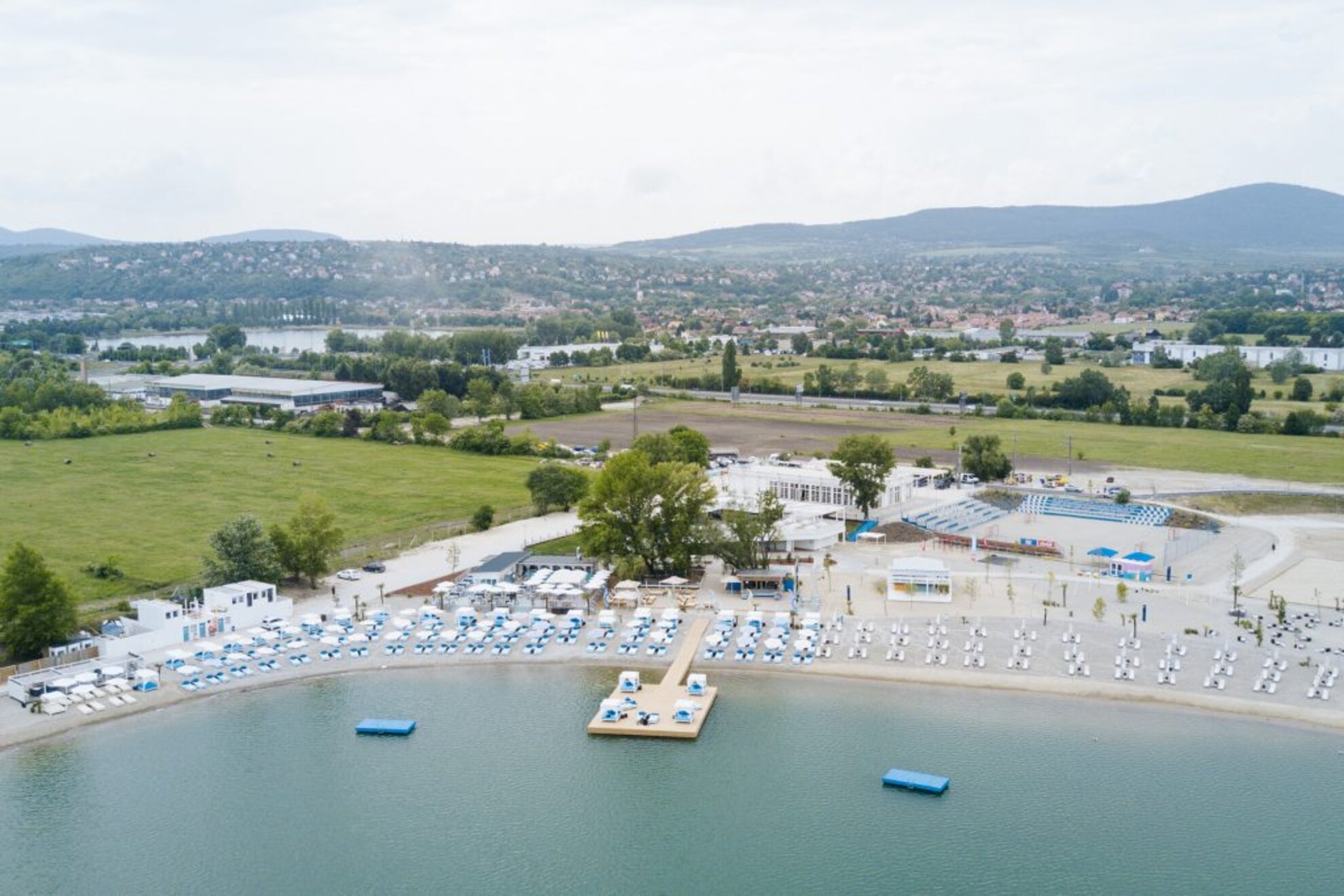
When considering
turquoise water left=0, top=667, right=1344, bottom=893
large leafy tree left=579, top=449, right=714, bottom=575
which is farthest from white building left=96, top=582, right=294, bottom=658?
large leafy tree left=579, top=449, right=714, bottom=575

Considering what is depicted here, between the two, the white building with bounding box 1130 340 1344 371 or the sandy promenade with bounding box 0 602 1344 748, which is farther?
the white building with bounding box 1130 340 1344 371

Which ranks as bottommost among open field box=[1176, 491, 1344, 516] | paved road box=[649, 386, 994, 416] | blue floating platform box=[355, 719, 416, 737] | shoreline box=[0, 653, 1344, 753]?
blue floating platform box=[355, 719, 416, 737]

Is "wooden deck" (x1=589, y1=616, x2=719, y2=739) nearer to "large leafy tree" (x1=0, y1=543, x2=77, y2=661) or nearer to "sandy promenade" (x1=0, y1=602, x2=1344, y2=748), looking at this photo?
"sandy promenade" (x1=0, y1=602, x2=1344, y2=748)

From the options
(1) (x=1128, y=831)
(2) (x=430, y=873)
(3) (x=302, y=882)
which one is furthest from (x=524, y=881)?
(1) (x=1128, y=831)

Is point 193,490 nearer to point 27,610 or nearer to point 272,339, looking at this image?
point 27,610

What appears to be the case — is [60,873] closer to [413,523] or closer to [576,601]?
[576,601]
